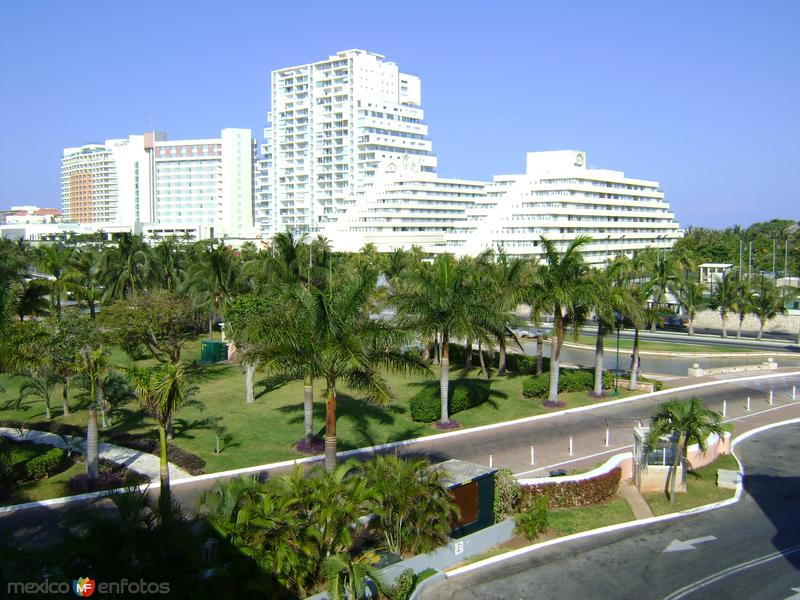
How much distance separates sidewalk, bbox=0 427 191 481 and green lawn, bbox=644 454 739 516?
14221 millimetres

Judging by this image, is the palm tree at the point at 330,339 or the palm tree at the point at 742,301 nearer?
the palm tree at the point at 330,339

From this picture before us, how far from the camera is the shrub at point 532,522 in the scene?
18.1 metres

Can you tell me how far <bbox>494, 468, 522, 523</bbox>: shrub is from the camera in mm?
18531

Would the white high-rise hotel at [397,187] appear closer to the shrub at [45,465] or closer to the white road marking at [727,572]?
the white road marking at [727,572]

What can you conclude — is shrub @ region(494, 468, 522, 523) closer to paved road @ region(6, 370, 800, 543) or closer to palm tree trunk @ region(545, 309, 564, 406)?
paved road @ region(6, 370, 800, 543)

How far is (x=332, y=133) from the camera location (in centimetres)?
15988

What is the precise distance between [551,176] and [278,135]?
8558 centimetres

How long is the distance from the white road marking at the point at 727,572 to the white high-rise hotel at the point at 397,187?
59175 mm

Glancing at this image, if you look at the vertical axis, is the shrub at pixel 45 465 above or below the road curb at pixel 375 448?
above

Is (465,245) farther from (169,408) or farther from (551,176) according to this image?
(169,408)

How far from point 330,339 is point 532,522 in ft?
23.0

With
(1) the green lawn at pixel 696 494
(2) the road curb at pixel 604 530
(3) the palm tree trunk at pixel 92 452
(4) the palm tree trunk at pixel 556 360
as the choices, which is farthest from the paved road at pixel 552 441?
(2) the road curb at pixel 604 530

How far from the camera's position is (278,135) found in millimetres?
168375

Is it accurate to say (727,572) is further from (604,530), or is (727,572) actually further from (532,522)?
(532,522)
